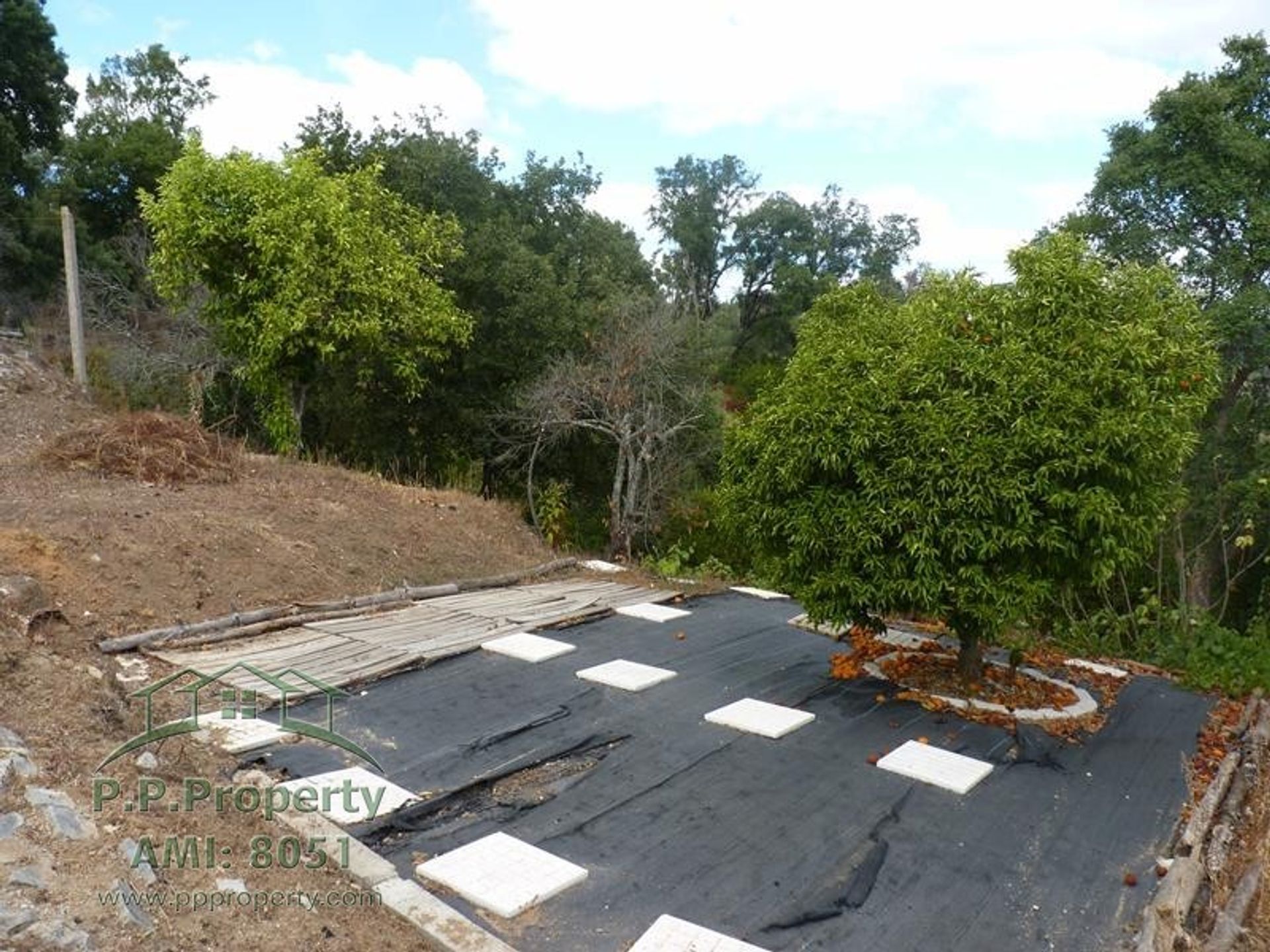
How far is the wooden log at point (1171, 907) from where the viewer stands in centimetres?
226

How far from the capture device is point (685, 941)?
7.44ft

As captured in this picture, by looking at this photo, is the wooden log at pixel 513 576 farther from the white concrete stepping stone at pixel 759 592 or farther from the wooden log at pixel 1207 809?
the wooden log at pixel 1207 809

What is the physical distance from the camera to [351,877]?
2479mm

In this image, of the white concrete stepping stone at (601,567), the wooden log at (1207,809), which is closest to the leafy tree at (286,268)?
the white concrete stepping stone at (601,567)

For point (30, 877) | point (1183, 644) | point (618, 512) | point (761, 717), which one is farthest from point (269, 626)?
point (618, 512)

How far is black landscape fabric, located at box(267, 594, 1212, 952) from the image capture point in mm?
2438

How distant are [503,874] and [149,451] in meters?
5.52

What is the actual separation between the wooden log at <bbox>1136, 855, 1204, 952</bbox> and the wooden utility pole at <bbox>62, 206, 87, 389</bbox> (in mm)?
10231

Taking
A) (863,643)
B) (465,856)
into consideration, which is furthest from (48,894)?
(863,643)

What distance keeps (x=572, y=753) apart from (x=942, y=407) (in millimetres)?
2197

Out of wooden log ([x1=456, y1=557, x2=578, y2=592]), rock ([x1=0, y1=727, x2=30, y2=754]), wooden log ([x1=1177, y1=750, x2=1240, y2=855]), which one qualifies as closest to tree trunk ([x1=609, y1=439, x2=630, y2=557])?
wooden log ([x1=456, y1=557, x2=578, y2=592])

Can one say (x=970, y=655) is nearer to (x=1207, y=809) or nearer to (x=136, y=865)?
(x=1207, y=809)

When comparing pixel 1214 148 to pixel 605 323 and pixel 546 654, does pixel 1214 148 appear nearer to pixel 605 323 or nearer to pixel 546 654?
pixel 605 323

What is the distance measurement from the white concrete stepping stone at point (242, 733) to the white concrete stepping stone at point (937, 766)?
7.81ft
